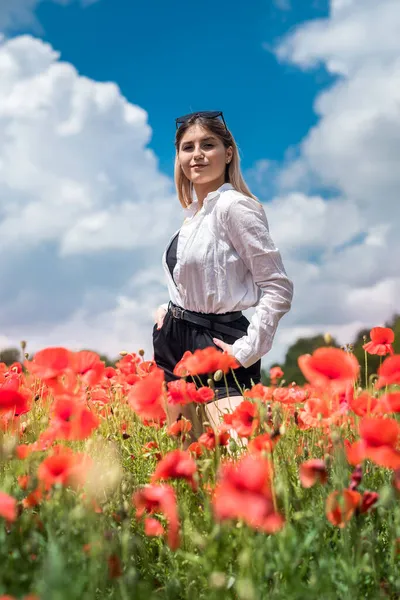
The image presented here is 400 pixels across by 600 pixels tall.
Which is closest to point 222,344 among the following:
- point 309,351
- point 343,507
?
point 343,507

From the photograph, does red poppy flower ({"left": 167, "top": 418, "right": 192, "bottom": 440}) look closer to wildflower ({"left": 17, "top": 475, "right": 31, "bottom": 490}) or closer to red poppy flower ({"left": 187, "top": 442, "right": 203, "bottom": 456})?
red poppy flower ({"left": 187, "top": 442, "right": 203, "bottom": 456})

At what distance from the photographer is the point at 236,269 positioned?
10.9 feet

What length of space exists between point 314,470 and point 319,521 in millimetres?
234

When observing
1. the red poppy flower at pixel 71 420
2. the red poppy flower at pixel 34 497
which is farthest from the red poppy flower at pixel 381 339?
the red poppy flower at pixel 34 497

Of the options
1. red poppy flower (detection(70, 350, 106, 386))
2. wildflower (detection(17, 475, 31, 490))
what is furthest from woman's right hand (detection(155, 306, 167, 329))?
wildflower (detection(17, 475, 31, 490))

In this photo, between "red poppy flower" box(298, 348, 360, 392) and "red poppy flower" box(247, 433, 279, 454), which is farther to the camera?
"red poppy flower" box(247, 433, 279, 454)

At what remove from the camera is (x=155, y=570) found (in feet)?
7.11

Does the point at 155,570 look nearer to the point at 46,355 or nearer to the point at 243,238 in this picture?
the point at 46,355

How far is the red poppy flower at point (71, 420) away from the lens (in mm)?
1858

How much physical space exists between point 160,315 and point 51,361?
5.59ft

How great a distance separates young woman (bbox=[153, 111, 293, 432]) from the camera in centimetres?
318

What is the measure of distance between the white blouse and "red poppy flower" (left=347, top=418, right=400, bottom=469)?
1400 millimetres

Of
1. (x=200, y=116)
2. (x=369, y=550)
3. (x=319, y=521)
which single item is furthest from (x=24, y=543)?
(x=200, y=116)

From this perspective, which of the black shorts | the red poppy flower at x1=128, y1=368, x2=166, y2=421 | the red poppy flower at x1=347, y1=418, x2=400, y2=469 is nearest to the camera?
the red poppy flower at x1=347, y1=418, x2=400, y2=469
